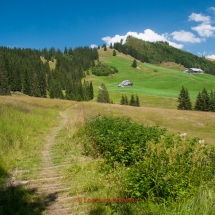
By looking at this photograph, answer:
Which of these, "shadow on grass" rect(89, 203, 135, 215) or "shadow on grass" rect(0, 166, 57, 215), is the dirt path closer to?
"shadow on grass" rect(0, 166, 57, 215)

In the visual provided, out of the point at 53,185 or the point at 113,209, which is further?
the point at 53,185

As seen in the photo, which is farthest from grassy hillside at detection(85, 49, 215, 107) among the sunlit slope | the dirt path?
the dirt path

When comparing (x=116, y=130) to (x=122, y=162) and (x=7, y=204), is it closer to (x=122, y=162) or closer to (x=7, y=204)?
(x=122, y=162)

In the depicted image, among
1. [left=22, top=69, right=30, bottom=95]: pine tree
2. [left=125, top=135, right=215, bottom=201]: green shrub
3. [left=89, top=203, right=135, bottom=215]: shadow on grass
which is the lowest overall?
[left=89, top=203, right=135, bottom=215]: shadow on grass

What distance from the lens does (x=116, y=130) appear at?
29.7ft

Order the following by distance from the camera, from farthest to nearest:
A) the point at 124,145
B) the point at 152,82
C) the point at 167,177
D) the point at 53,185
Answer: the point at 152,82
the point at 124,145
the point at 53,185
the point at 167,177

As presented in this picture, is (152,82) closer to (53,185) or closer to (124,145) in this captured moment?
(124,145)

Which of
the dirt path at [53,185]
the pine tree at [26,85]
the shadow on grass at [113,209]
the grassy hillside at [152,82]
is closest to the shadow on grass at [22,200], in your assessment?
the dirt path at [53,185]

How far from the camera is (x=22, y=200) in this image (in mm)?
5074

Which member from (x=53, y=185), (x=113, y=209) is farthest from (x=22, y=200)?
(x=113, y=209)

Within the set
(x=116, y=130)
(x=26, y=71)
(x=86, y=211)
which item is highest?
(x=26, y=71)

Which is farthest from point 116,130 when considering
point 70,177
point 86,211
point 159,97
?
point 159,97

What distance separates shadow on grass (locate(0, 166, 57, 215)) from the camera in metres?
4.57

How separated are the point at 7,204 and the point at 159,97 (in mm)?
97085
